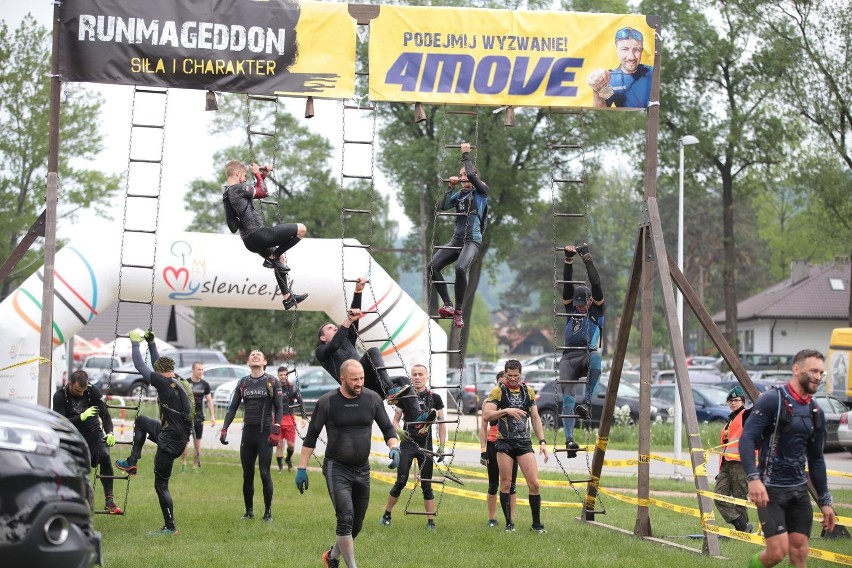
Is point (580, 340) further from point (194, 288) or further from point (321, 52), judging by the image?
point (194, 288)

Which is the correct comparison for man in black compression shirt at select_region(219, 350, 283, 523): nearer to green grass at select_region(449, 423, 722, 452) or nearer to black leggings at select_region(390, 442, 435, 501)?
black leggings at select_region(390, 442, 435, 501)

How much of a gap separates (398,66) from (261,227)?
2706 millimetres

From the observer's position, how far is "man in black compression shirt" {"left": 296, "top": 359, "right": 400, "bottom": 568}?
10.0 metres

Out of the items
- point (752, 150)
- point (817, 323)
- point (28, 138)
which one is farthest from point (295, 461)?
point (817, 323)

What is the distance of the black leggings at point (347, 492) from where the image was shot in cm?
993

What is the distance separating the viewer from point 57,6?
43.2 feet

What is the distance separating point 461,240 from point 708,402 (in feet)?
56.3

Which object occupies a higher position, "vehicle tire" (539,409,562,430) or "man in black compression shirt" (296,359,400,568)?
"man in black compression shirt" (296,359,400,568)

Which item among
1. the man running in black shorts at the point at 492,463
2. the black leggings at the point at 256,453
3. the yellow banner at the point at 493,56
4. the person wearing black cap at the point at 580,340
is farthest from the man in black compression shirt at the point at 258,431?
the yellow banner at the point at 493,56

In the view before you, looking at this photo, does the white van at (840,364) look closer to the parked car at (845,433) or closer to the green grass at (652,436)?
the green grass at (652,436)

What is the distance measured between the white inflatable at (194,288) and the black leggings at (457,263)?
4383 mm

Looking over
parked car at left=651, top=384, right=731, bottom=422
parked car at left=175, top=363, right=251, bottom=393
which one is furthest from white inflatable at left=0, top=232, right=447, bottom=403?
parked car at left=175, top=363, right=251, bottom=393

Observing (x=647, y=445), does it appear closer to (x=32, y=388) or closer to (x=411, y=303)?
(x=411, y=303)

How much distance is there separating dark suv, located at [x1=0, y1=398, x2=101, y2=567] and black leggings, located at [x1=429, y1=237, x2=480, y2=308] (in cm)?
748
